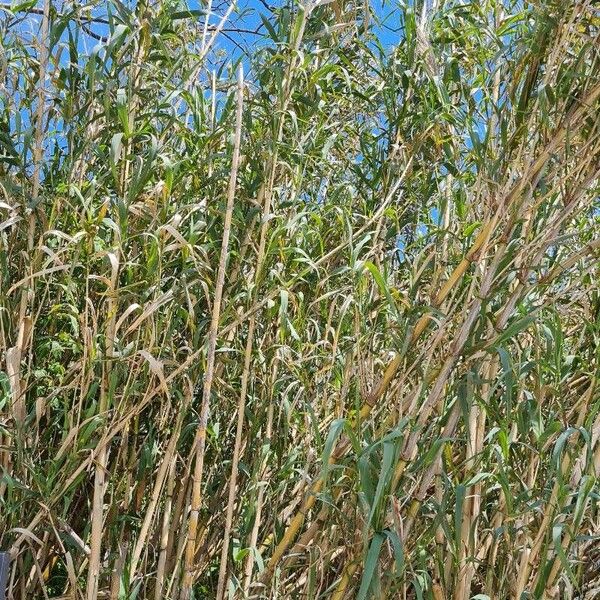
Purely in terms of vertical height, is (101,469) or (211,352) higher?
(211,352)

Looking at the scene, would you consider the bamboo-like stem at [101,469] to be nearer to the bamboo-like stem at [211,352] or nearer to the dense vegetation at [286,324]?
the dense vegetation at [286,324]

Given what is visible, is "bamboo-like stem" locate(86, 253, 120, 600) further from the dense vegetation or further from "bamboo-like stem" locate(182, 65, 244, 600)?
"bamboo-like stem" locate(182, 65, 244, 600)

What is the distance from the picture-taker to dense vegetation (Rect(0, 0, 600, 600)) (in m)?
2.04

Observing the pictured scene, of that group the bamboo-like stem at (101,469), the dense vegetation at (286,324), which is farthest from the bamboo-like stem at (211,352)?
the bamboo-like stem at (101,469)

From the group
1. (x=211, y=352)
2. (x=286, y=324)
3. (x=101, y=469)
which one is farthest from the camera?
(x=286, y=324)

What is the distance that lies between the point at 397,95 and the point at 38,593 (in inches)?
66.2

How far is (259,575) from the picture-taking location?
2.20 meters

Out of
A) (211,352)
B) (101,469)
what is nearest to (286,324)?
(211,352)

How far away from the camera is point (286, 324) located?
2.22m

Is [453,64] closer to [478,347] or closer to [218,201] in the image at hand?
[218,201]

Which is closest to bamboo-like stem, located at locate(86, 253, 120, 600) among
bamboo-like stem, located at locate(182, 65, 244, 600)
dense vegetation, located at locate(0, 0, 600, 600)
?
dense vegetation, located at locate(0, 0, 600, 600)

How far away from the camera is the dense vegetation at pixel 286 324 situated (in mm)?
2035

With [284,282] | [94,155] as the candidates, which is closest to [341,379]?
[284,282]

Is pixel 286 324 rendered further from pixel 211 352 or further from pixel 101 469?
pixel 101 469
